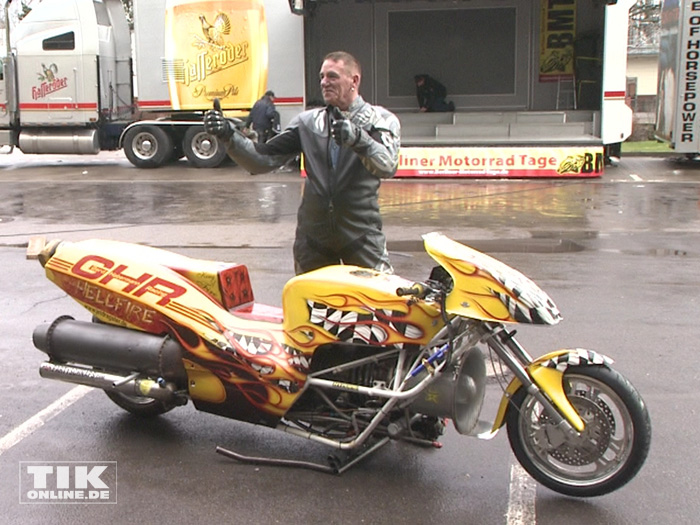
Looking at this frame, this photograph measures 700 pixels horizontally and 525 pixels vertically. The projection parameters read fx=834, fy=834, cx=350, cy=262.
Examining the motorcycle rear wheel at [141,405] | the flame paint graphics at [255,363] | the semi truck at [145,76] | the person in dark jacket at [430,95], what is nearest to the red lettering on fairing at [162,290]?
the flame paint graphics at [255,363]

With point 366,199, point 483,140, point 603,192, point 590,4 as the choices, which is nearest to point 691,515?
point 366,199

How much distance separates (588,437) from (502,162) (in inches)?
571

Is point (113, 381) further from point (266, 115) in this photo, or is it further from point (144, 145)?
point (144, 145)

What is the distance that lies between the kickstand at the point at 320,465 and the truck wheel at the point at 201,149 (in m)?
16.3

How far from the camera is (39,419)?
4.77 meters

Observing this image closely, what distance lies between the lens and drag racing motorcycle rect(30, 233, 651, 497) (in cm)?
368

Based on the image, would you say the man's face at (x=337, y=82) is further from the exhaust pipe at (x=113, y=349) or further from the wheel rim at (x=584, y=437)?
the wheel rim at (x=584, y=437)

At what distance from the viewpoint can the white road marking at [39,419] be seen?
4484mm

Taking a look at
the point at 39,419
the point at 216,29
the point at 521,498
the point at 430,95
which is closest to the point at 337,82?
the point at 521,498

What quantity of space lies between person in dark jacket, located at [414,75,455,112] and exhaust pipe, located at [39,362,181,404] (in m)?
19.4

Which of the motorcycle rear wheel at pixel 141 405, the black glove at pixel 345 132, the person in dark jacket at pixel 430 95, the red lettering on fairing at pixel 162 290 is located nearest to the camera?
the black glove at pixel 345 132

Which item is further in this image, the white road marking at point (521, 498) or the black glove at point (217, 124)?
the black glove at point (217, 124)

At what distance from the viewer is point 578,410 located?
372 cm

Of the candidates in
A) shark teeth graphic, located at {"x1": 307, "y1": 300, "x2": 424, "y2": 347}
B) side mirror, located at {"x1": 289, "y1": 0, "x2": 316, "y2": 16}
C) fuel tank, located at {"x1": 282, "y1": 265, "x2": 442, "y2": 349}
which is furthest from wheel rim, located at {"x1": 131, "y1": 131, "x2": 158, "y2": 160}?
shark teeth graphic, located at {"x1": 307, "y1": 300, "x2": 424, "y2": 347}
